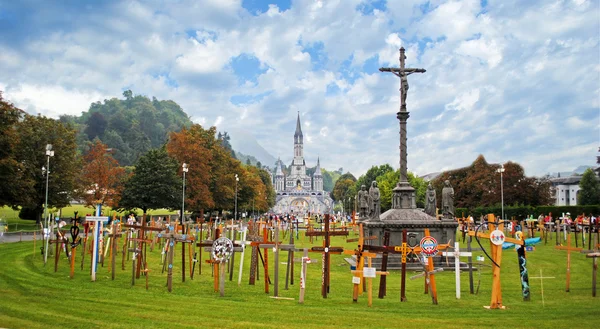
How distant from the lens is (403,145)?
23.8 m

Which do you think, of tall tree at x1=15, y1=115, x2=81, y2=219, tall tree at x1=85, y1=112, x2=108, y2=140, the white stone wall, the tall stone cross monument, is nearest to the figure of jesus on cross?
the tall stone cross monument

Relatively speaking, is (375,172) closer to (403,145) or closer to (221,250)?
(403,145)

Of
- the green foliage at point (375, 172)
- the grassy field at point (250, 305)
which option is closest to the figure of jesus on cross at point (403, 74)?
the grassy field at point (250, 305)

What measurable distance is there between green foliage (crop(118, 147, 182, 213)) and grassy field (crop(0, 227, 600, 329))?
30872 millimetres

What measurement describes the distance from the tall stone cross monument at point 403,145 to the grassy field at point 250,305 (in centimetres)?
668

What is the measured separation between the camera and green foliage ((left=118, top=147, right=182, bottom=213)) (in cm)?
4809

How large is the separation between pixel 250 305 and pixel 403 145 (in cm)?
1437

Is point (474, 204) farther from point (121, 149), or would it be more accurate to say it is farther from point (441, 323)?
point (121, 149)

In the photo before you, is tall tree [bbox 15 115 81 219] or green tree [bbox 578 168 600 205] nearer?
tall tree [bbox 15 115 81 219]

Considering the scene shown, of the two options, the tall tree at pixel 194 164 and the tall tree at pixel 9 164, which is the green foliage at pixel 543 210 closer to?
the tall tree at pixel 194 164

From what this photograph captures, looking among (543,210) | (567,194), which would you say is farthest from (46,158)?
(567,194)

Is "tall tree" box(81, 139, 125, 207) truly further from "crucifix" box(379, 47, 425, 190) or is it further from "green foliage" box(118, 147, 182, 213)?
"crucifix" box(379, 47, 425, 190)

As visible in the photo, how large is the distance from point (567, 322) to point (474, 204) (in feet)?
221

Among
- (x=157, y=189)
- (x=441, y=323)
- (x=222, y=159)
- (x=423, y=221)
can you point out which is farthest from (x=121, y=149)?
(x=441, y=323)
